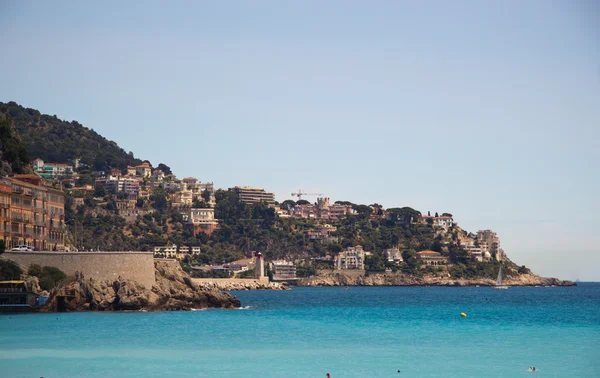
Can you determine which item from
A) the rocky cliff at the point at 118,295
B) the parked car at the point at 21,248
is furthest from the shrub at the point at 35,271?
the parked car at the point at 21,248

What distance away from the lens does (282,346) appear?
47250 millimetres

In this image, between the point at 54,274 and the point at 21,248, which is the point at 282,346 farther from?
the point at 21,248

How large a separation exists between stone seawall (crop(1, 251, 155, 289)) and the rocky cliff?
0.54 m

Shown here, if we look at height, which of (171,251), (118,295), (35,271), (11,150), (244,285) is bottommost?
(244,285)

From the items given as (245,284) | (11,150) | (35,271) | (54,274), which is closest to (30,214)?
(11,150)

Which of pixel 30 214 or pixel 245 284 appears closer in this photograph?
pixel 30 214

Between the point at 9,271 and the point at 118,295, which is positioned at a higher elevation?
the point at 9,271

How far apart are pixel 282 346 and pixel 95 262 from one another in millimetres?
22998

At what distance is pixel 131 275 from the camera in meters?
66.7

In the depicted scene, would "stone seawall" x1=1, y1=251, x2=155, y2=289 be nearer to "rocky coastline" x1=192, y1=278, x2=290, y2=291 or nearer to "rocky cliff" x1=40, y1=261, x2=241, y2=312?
"rocky cliff" x1=40, y1=261, x2=241, y2=312

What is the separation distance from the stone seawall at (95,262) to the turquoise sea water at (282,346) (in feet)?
12.7

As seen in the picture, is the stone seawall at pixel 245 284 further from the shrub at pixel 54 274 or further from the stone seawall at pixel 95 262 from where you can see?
the shrub at pixel 54 274

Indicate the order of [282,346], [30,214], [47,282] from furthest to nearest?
[30,214] < [47,282] < [282,346]

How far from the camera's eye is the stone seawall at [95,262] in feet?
214
